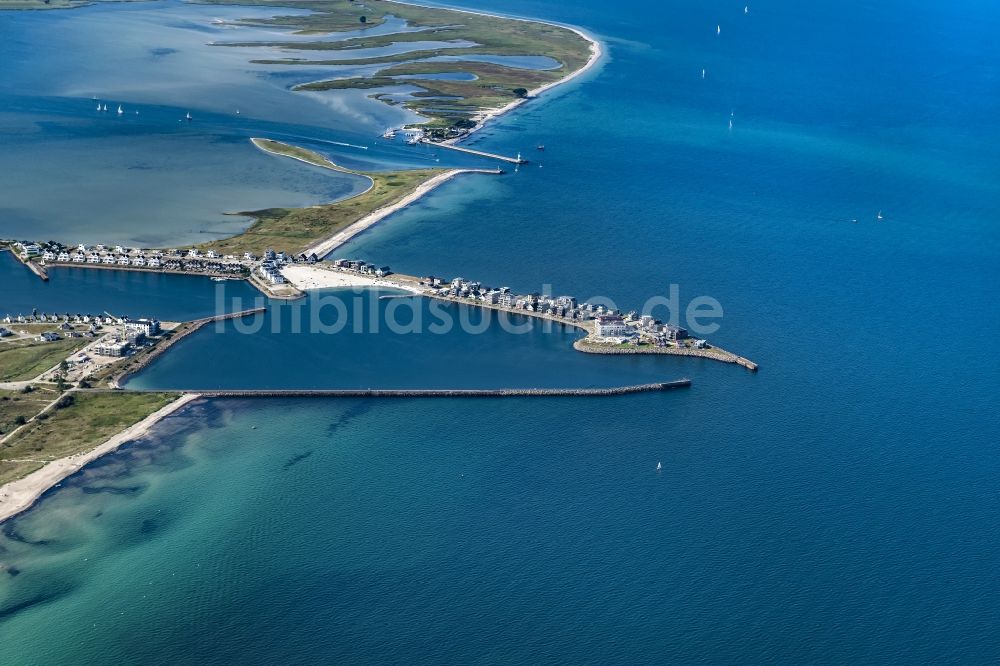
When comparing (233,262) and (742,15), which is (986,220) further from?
(742,15)

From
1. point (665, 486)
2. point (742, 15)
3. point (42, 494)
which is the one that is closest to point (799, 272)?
point (665, 486)

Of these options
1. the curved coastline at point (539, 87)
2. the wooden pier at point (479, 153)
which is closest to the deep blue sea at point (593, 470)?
the wooden pier at point (479, 153)

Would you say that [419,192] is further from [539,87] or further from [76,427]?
[539,87]

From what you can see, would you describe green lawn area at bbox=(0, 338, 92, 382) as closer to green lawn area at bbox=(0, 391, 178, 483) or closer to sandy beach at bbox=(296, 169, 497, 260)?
green lawn area at bbox=(0, 391, 178, 483)

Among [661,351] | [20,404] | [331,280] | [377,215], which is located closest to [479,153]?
[377,215]

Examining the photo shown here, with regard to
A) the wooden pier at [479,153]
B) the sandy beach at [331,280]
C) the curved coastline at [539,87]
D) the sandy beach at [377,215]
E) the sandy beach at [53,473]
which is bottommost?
the sandy beach at [53,473]

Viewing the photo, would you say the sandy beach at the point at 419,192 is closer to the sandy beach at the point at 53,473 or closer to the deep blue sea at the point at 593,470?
the deep blue sea at the point at 593,470
